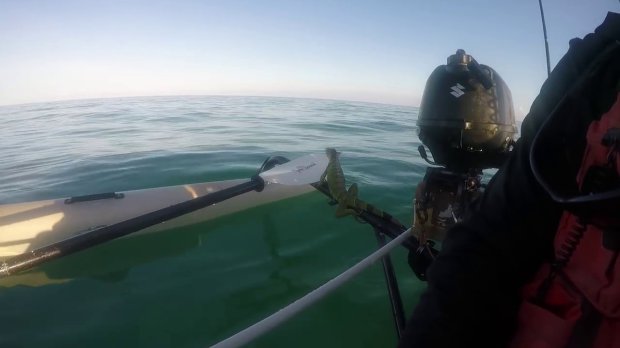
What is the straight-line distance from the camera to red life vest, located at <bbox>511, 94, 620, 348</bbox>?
0.81 m

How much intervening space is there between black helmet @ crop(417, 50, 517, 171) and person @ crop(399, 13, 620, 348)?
3.41ft

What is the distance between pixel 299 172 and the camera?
3324 mm

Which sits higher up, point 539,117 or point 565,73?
point 565,73

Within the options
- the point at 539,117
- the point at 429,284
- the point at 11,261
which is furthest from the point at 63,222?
the point at 539,117

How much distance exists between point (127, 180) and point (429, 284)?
620 centimetres

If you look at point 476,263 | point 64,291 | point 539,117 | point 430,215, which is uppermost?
point 539,117

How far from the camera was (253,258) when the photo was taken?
363cm

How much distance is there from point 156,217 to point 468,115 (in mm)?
2296

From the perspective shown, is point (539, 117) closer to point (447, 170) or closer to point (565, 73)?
point (565, 73)

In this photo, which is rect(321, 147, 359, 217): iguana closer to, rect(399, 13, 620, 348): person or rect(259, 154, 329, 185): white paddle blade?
rect(259, 154, 329, 185): white paddle blade

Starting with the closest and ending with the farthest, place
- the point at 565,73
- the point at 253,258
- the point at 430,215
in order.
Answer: the point at 565,73, the point at 430,215, the point at 253,258

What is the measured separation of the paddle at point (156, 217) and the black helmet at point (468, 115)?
1345 millimetres

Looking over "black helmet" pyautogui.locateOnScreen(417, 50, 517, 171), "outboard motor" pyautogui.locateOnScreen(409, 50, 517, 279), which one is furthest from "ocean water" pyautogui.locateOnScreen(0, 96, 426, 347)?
"black helmet" pyautogui.locateOnScreen(417, 50, 517, 171)

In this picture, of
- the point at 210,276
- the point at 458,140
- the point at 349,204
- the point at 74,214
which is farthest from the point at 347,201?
the point at 74,214
